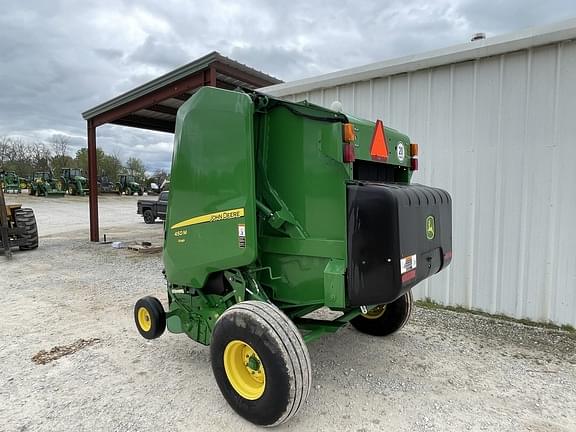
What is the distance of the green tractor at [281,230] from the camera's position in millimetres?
2184

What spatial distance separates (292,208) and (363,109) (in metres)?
3.26

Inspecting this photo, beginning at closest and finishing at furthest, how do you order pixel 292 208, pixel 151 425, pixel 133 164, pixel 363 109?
pixel 151 425
pixel 292 208
pixel 363 109
pixel 133 164

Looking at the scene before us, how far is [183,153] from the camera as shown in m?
2.84

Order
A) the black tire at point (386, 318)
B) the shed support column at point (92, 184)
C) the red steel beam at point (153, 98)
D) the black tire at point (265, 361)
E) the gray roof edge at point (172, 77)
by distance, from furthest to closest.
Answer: the shed support column at point (92, 184), the red steel beam at point (153, 98), the gray roof edge at point (172, 77), the black tire at point (386, 318), the black tire at point (265, 361)

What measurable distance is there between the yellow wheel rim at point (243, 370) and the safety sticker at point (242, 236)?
59 cm

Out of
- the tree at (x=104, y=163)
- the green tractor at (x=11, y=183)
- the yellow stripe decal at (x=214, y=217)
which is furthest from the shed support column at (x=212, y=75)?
the tree at (x=104, y=163)

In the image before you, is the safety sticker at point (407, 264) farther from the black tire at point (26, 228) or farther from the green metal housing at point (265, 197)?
the black tire at point (26, 228)

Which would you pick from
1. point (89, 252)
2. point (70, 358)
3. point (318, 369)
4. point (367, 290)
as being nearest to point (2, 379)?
point (70, 358)

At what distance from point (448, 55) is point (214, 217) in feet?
11.1

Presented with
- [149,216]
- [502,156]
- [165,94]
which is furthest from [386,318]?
[149,216]

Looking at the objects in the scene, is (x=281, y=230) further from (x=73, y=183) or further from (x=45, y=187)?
(x=73, y=183)

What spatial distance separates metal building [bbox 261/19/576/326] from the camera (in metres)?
3.90

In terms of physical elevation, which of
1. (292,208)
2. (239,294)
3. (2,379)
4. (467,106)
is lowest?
(2,379)

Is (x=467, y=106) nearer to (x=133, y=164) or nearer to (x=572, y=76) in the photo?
(x=572, y=76)
